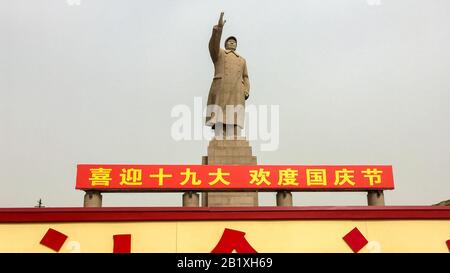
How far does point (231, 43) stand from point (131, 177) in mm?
7249

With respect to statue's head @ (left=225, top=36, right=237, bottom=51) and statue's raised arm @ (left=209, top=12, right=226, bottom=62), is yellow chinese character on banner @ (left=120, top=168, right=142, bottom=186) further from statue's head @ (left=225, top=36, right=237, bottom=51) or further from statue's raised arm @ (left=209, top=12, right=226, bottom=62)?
statue's head @ (left=225, top=36, right=237, bottom=51)

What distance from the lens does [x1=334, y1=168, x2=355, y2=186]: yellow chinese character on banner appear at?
34.3ft

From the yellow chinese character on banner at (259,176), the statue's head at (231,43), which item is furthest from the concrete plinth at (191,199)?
the statue's head at (231,43)

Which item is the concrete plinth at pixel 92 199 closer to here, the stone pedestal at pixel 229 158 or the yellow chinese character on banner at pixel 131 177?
the yellow chinese character on banner at pixel 131 177

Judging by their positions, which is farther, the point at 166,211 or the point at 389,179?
the point at 389,179

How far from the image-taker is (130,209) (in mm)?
5738

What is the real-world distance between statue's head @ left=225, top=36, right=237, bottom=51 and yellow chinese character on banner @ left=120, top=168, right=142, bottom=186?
6.90 metres

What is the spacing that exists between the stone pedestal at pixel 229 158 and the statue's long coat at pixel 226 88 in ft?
2.93

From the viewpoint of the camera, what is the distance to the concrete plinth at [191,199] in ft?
32.8
